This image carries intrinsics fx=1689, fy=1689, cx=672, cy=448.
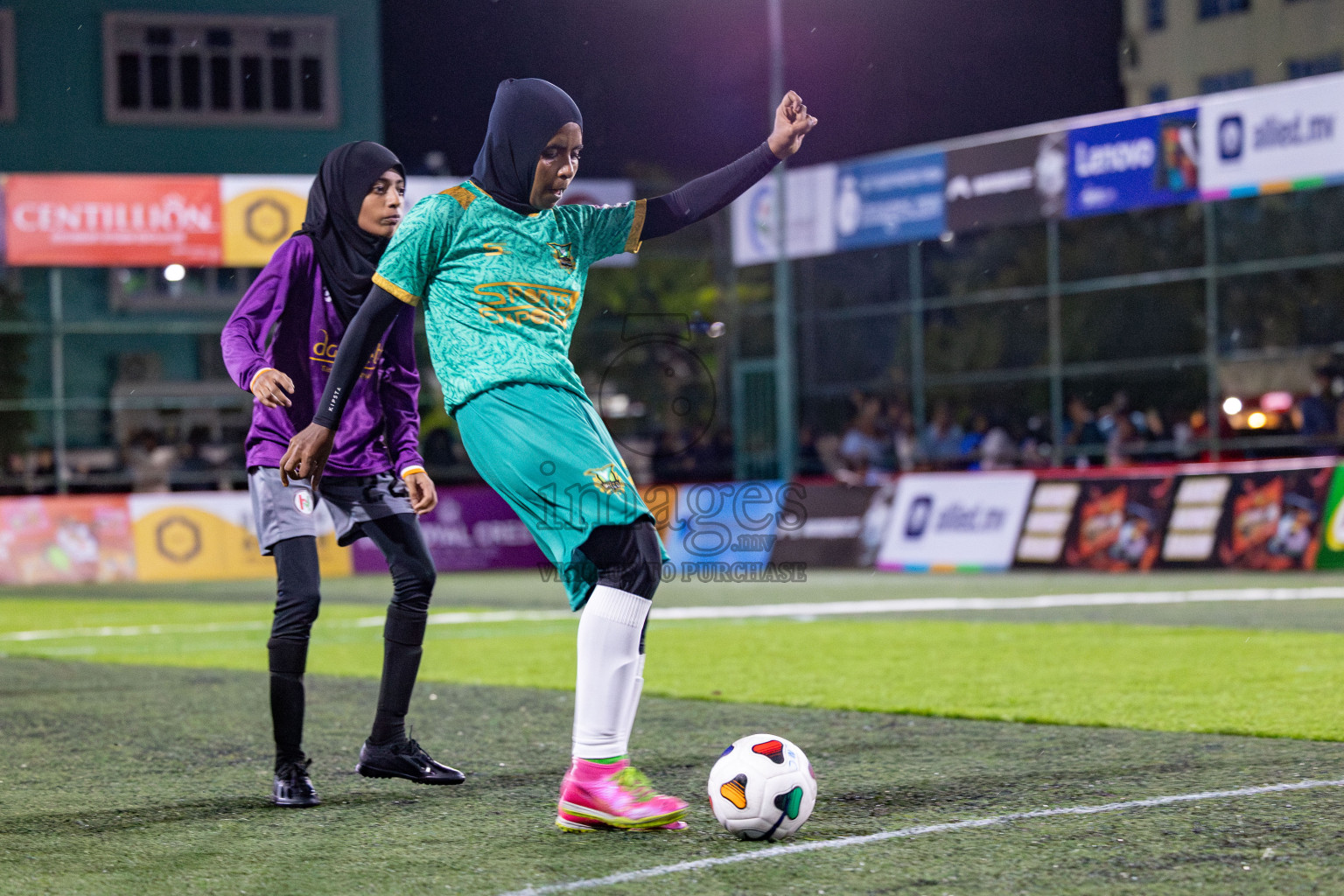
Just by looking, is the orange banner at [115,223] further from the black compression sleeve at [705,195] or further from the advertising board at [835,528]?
the black compression sleeve at [705,195]

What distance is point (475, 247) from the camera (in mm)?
4633

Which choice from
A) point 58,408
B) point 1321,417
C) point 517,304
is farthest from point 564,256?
point 58,408

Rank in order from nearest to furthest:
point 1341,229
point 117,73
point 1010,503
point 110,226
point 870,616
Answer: point 870,616, point 1010,503, point 110,226, point 1341,229, point 117,73

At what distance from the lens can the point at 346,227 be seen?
5426 mm

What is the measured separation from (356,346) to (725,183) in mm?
1136

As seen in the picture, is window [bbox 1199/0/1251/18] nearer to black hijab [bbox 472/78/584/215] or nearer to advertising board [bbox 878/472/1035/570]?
advertising board [bbox 878/472/1035/570]

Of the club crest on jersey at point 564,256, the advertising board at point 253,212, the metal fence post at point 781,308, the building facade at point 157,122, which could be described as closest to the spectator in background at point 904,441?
the metal fence post at point 781,308

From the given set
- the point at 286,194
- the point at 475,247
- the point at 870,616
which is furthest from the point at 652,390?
the point at 475,247

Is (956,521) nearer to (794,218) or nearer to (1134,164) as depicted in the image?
(1134,164)

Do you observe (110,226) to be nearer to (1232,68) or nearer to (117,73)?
(117,73)

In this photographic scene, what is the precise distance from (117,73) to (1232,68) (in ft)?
80.8

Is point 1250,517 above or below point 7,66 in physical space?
below

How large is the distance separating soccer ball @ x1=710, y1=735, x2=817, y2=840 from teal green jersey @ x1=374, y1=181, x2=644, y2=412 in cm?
112

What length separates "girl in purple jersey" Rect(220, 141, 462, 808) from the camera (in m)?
5.20
